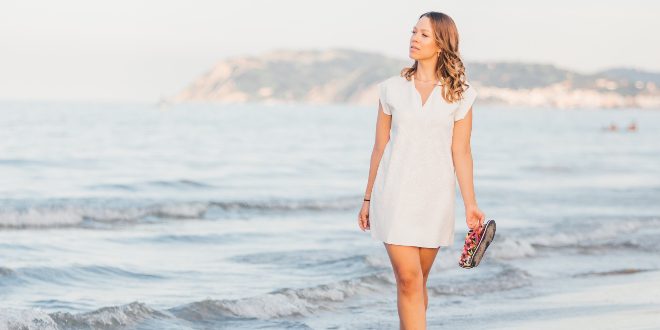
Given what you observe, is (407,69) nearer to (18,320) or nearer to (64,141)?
(18,320)

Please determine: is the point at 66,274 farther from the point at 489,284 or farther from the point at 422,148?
the point at 422,148

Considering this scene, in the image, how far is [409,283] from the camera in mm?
5641

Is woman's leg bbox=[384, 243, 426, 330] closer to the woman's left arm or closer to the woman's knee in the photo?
the woman's knee

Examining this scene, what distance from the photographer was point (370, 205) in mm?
5648

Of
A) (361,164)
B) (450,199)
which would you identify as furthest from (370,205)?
(361,164)

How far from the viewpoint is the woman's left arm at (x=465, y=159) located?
5.55 meters

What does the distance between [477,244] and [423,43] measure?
3.48ft

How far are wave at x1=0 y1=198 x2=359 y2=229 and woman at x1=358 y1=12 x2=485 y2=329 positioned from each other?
13158mm

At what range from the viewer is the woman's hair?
5.51m

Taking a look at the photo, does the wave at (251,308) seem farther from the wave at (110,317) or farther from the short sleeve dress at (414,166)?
the short sleeve dress at (414,166)

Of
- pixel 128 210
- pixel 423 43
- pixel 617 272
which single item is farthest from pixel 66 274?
pixel 128 210

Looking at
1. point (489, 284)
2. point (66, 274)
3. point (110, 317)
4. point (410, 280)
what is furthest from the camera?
point (66, 274)

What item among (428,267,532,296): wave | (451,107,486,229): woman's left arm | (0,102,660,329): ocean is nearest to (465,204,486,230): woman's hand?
(451,107,486,229): woman's left arm

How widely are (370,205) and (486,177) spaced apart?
2869cm
